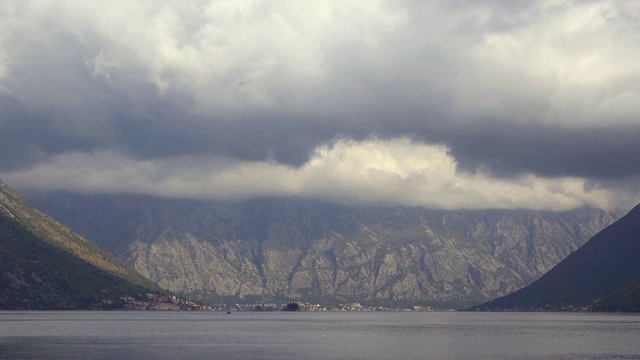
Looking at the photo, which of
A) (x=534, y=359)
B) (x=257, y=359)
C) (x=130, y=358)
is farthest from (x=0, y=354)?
(x=534, y=359)

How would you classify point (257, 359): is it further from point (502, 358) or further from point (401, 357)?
point (502, 358)

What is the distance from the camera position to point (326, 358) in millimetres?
199250

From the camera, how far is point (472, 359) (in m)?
193

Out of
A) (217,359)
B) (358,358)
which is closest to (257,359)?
(217,359)

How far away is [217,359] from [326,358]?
26.8 m

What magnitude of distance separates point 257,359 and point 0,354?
6183 cm

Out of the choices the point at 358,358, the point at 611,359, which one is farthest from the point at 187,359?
the point at 611,359

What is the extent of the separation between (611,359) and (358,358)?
60031mm

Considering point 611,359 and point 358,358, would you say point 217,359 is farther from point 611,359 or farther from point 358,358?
point 611,359

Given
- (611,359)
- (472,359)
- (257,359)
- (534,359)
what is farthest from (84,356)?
(611,359)

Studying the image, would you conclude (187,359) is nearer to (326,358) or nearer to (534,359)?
(326,358)

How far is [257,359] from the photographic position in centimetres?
19550

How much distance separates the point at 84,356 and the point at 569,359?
118m

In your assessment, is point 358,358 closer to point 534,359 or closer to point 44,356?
point 534,359
